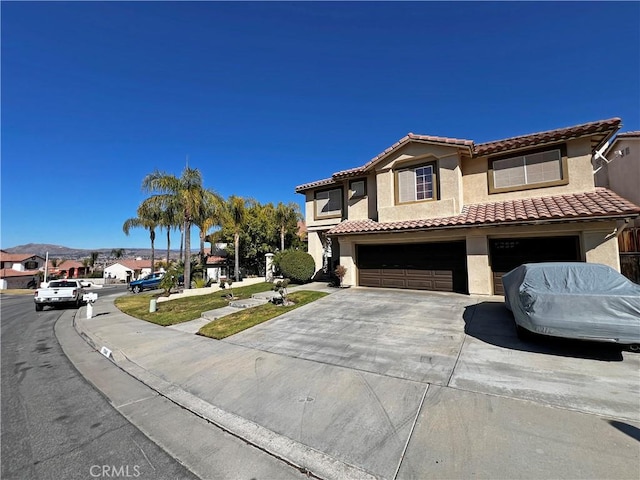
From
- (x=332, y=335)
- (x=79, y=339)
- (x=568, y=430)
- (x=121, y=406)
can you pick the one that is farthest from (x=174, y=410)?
(x=79, y=339)

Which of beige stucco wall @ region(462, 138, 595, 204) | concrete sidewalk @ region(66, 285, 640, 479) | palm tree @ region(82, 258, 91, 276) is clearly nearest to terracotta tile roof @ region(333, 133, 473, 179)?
beige stucco wall @ region(462, 138, 595, 204)

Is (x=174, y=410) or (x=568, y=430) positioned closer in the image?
(x=568, y=430)

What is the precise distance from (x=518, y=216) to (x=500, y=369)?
7115 millimetres

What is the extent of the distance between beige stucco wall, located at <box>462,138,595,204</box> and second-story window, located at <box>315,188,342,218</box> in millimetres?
7273

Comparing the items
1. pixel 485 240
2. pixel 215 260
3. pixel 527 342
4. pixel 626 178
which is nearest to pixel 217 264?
pixel 215 260

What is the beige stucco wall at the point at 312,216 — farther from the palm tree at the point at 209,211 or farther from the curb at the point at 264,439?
the curb at the point at 264,439

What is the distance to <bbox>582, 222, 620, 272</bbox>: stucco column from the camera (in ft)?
29.4

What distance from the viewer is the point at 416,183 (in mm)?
13266

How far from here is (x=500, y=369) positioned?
16.0 ft

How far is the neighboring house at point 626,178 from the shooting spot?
35.7 feet

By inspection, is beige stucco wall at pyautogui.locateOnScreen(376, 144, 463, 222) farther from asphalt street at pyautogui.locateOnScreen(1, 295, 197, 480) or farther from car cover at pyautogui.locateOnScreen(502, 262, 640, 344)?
asphalt street at pyautogui.locateOnScreen(1, 295, 197, 480)

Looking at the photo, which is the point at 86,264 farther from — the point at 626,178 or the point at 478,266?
the point at 626,178

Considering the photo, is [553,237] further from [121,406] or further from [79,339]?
[79,339]

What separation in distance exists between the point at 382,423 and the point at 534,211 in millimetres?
10199
